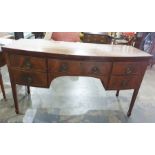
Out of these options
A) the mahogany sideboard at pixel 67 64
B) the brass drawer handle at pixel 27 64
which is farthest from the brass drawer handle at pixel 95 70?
the brass drawer handle at pixel 27 64

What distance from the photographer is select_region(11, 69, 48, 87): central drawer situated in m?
1.41

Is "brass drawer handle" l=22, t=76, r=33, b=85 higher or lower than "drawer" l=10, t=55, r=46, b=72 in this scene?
lower

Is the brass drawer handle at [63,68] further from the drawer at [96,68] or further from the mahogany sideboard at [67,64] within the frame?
the drawer at [96,68]

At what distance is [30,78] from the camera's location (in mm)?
1435

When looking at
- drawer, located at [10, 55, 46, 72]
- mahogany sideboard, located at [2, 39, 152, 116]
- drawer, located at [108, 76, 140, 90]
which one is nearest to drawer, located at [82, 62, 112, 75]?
mahogany sideboard, located at [2, 39, 152, 116]

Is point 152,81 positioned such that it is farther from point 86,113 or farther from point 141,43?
point 86,113

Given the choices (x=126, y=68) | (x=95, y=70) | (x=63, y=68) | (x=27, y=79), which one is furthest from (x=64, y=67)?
(x=126, y=68)

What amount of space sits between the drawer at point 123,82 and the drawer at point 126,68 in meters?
0.06

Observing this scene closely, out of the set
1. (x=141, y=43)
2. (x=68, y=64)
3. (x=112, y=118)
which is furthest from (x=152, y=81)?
(x=68, y=64)

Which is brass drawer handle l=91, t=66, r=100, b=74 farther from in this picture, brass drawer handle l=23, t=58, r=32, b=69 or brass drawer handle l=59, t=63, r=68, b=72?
brass drawer handle l=23, t=58, r=32, b=69

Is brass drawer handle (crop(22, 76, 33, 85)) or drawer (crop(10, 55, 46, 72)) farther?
brass drawer handle (crop(22, 76, 33, 85))

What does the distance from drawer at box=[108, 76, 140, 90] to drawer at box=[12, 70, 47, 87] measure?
63 centimetres

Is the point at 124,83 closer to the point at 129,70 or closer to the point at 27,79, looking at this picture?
the point at 129,70

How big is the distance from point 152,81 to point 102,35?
1220 mm
